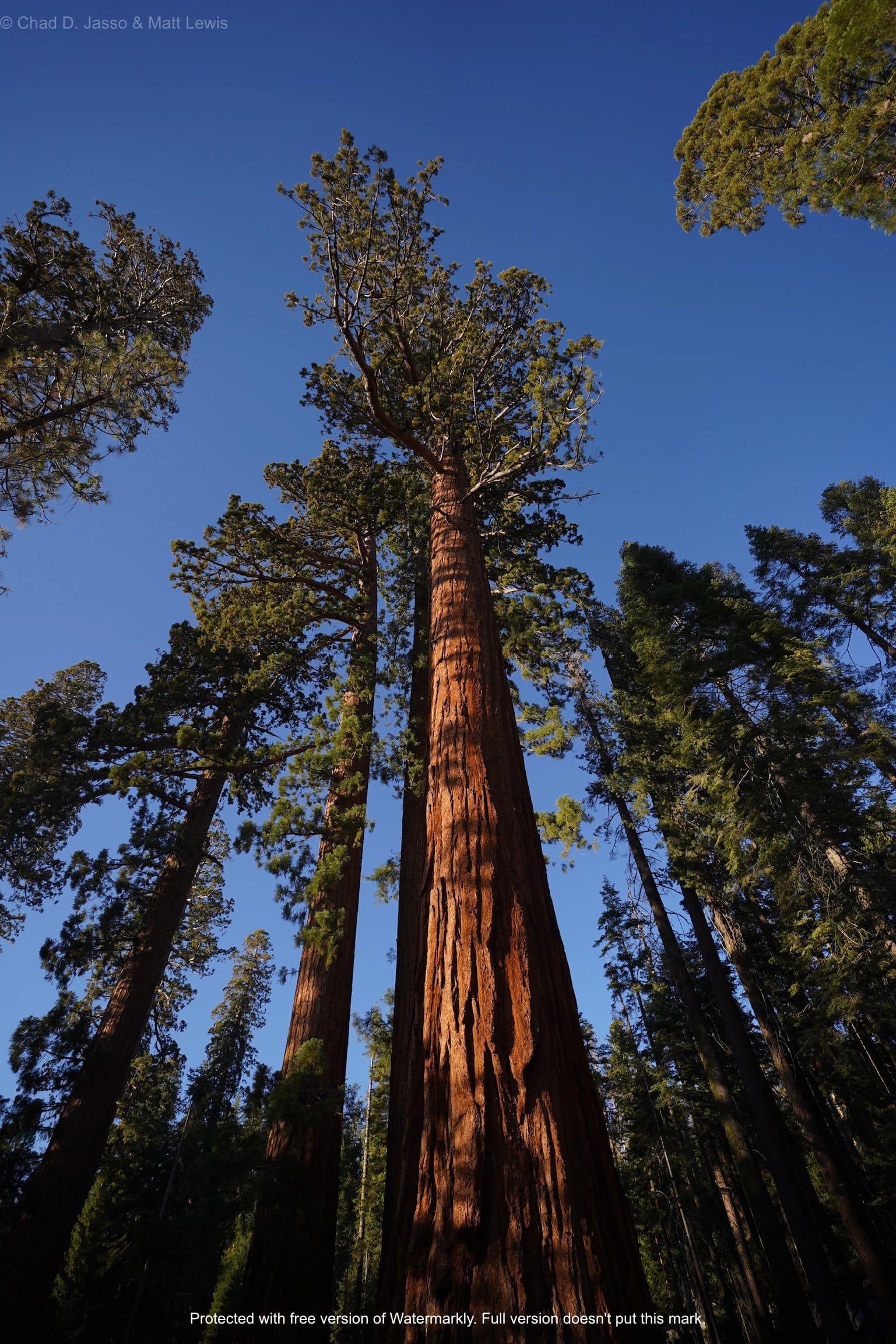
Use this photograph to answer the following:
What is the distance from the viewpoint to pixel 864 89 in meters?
8.57

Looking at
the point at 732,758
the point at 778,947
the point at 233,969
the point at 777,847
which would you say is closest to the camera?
the point at 777,847

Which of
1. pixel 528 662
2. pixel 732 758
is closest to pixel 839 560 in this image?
pixel 732 758

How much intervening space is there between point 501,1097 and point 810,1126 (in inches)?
541

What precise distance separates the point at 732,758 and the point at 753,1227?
20.6 meters

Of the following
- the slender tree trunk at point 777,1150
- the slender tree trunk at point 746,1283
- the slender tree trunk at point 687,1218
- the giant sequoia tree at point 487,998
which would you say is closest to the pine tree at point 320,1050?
the giant sequoia tree at point 487,998

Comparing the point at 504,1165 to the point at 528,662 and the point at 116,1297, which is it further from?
the point at 116,1297

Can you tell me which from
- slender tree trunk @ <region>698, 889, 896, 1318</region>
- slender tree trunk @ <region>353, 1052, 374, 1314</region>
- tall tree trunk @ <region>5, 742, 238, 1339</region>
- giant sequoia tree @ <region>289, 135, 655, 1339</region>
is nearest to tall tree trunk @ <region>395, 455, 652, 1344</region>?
giant sequoia tree @ <region>289, 135, 655, 1339</region>

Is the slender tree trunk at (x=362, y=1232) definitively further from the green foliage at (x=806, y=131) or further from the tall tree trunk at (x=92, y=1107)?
the green foliage at (x=806, y=131)

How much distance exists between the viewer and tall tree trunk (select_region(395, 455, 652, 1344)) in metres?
1.87

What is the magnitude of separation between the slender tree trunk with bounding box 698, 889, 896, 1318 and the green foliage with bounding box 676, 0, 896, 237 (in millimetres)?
12859

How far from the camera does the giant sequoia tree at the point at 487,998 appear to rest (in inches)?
76.0

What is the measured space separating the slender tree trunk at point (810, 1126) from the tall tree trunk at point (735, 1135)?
3.62 feet

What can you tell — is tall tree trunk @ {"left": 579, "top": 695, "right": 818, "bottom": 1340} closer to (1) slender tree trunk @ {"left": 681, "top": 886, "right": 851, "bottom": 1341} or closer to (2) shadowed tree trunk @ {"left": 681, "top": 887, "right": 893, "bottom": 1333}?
(1) slender tree trunk @ {"left": 681, "top": 886, "right": 851, "bottom": 1341}

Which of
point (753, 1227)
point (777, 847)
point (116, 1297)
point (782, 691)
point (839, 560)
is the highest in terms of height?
point (839, 560)
